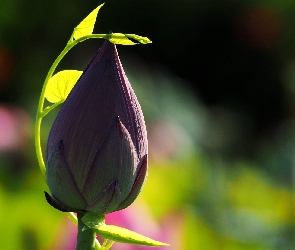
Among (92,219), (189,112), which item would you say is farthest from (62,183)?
(189,112)

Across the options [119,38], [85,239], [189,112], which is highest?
[189,112]

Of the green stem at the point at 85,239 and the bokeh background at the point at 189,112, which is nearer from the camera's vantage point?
the green stem at the point at 85,239

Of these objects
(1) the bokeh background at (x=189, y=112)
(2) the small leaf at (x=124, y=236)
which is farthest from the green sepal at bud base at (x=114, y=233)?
(1) the bokeh background at (x=189, y=112)

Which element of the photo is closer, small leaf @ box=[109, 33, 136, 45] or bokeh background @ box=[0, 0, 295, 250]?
small leaf @ box=[109, 33, 136, 45]

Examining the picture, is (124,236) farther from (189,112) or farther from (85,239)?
(189,112)

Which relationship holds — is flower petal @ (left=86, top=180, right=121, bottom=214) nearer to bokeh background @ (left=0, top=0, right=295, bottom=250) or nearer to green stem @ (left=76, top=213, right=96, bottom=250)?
green stem @ (left=76, top=213, right=96, bottom=250)

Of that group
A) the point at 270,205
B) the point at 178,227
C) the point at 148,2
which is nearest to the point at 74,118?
the point at 178,227

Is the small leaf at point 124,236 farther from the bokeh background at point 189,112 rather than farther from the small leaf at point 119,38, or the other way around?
the bokeh background at point 189,112

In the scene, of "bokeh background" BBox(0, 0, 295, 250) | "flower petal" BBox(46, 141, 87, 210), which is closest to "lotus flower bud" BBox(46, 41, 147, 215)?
"flower petal" BBox(46, 141, 87, 210)

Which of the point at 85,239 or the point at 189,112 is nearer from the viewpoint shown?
the point at 85,239
